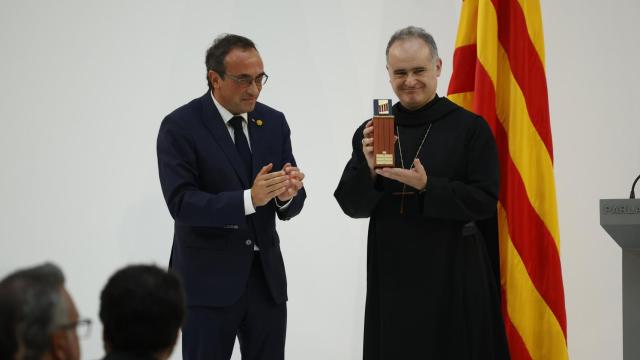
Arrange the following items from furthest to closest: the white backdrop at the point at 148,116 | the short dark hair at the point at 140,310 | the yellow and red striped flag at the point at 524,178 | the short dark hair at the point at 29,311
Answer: the white backdrop at the point at 148,116
the yellow and red striped flag at the point at 524,178
the short dark hair at the point at 140,310
the short dark hair at the point at 29,311

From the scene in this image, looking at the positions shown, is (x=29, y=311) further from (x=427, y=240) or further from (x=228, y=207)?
(x=427, y=240)

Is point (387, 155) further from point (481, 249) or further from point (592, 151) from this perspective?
point (592, 151)

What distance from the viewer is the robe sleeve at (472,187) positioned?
9.44 feet

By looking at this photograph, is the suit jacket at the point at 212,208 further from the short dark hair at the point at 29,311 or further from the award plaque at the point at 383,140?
the short dark hair at the point at 29,311

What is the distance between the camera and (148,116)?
5.03 m

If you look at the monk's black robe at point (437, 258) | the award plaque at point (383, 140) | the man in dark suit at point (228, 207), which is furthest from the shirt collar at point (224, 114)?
the award plaque at point (383, 140)

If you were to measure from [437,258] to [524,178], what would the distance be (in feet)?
2.98

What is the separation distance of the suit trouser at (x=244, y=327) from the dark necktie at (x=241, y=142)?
0.38m

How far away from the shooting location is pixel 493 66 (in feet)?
12.4

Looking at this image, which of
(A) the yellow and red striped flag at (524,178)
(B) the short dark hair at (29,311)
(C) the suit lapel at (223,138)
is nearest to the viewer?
(B) the short dark hair at (29,311)

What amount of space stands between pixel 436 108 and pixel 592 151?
1.96m

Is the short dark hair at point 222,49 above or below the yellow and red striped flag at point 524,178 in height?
above

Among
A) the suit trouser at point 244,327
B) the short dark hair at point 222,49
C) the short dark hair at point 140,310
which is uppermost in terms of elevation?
the short dark hair at point 222,49

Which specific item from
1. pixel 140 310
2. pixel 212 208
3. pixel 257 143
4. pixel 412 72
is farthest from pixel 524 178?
pixel 140 310
